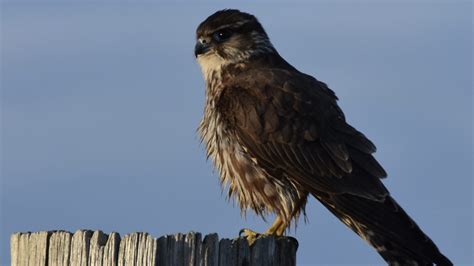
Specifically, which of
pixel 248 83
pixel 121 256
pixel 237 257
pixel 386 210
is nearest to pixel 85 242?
pixel 121 256

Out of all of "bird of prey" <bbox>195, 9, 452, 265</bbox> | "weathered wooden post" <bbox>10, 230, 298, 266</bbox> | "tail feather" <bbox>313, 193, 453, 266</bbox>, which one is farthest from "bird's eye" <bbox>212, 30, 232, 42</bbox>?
"weathered wooden post" <bbox>10, 230, 298, 266</bbox>

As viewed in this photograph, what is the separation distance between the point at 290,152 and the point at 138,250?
2.68 metres

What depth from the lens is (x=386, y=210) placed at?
17.9 feet

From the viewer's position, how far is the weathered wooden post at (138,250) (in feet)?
11.5

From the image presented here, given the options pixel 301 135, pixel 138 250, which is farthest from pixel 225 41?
pixel 138 250

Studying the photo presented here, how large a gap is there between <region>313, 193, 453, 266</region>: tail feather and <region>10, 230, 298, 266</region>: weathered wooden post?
134cm

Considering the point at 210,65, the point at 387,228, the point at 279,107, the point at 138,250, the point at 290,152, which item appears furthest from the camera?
the point at 210,65

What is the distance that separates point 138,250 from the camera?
3.51 meters

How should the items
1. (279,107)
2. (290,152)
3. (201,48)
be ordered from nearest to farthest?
(290,152), (279,107), (201,48)

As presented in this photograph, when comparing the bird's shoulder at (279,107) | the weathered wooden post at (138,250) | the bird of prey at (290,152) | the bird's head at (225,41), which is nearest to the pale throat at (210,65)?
the bird's head at (225,41)

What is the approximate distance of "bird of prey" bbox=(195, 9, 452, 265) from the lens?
5.64 m

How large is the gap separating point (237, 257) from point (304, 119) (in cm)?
257

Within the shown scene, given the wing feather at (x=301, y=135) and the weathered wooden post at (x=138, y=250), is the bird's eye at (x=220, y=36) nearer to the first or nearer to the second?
the wing feather at (x=301, y=135)

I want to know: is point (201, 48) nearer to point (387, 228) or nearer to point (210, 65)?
point (210, 65)
